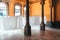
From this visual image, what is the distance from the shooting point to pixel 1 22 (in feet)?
25.2

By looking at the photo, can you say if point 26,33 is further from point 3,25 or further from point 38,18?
point 38,18

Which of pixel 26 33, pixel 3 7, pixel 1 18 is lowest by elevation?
pixel 26 33

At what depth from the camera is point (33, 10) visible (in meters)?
15.5

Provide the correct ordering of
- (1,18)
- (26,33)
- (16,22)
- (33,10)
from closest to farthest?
(26,33) → (1,18) → (16,22) → (33,10)

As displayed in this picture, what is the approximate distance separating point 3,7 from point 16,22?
6286 mm

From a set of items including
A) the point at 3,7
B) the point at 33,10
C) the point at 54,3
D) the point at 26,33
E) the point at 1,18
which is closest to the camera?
the point at 26,33

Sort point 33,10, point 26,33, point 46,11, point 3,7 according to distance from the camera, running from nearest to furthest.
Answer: point 26,33 → point 46,11 → point 3,7 → point 33,10

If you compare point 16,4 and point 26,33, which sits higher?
point 16,4

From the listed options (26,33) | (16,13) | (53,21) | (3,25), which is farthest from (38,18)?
(26,33)

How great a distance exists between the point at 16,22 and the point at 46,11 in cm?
538

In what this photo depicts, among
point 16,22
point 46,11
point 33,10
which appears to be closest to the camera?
point 16,22

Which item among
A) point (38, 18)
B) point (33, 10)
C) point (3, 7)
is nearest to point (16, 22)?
point (38, 18)

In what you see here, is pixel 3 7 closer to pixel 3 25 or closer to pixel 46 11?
pixel 46 11

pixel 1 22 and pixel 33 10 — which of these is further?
pixel 33 10
